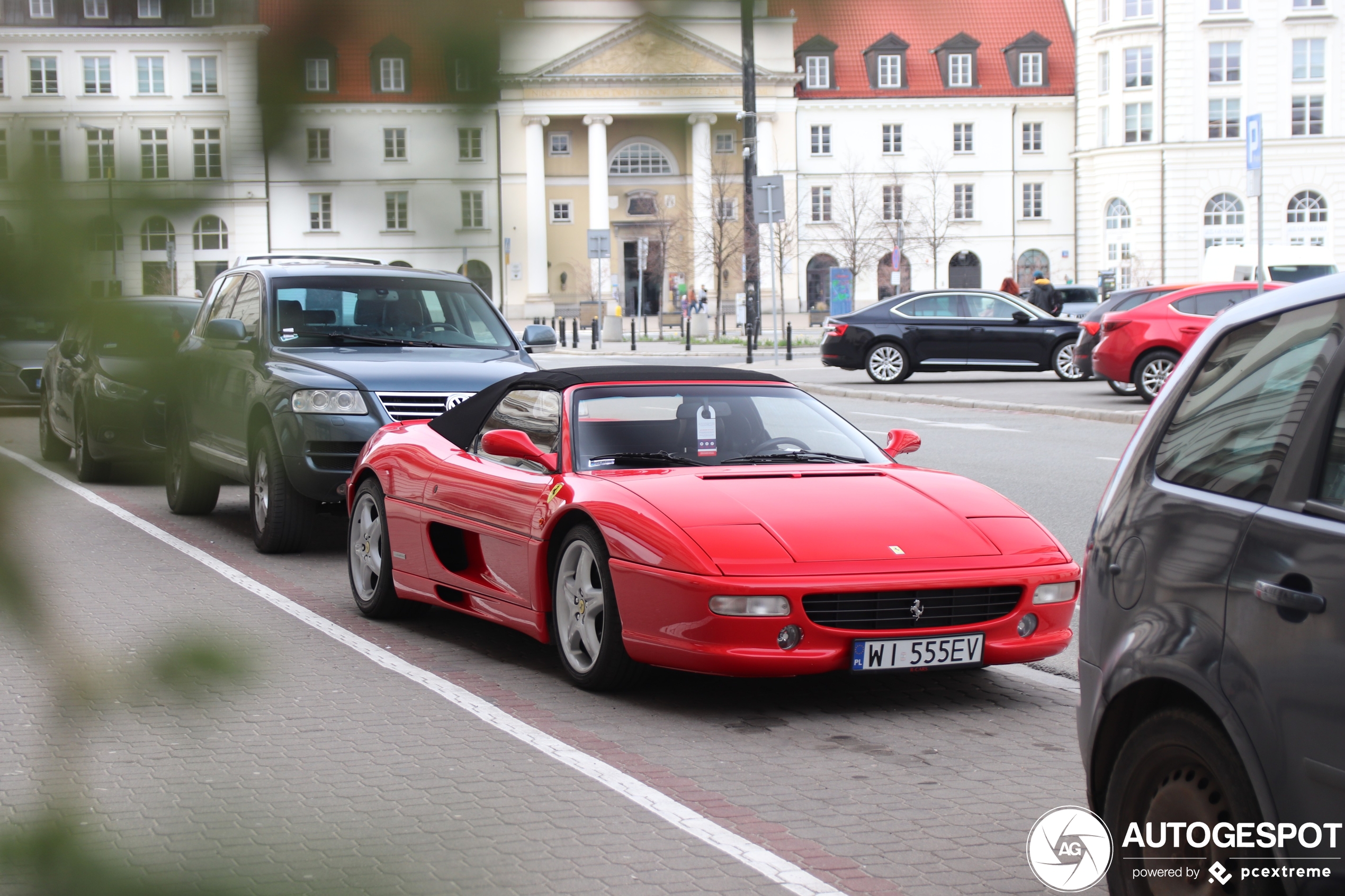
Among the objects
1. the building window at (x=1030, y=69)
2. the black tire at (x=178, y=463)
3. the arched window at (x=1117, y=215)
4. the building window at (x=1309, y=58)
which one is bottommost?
the black tire at (x=178, y=463)

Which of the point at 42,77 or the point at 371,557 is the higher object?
the point at 42,77

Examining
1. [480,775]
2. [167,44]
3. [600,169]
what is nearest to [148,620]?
[167,44]

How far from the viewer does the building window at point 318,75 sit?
1214 millimetres

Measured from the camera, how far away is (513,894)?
12.0ft

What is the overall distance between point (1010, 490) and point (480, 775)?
8620 millimetres

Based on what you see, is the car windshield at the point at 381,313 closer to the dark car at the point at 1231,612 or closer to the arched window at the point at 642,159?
the arched window at the point at 642,159

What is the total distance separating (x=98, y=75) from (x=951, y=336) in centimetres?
2700

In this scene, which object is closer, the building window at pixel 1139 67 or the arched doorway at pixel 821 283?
the building window at pixel 1139 67

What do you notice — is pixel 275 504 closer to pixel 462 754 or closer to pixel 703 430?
pixel 703 430

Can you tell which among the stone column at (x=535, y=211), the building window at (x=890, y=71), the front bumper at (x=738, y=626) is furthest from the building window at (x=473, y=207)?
the front bumper at (x=738, y=626)

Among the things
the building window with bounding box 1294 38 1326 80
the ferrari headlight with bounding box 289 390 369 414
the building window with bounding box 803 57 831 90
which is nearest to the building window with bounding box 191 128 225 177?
the building window with bounding box 803 57 831 90

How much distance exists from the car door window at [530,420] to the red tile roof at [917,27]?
4845 millimetres

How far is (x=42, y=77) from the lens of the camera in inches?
44.3

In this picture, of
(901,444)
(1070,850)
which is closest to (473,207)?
(1070,850)
